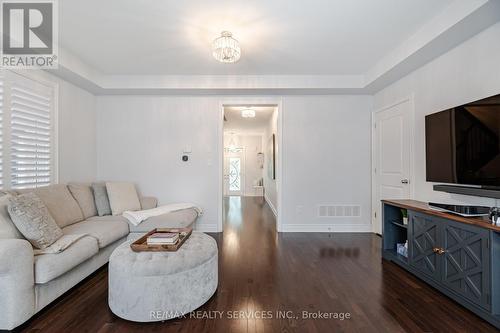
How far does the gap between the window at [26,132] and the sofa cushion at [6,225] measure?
2.62 feet

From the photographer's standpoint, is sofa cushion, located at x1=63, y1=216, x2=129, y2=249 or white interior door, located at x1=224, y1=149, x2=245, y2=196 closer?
sofa cushion, located at x1=63, y1=216, x2=129, y2=249

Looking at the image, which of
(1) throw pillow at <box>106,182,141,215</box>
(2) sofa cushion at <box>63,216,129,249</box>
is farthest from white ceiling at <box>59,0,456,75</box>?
(2) sofa cushion at <box>63,216,129,249</box>

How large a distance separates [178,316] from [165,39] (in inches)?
111

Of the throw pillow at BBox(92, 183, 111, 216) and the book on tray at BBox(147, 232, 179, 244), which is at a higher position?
the throw pillow at BBox(92, 183, 111, 216)

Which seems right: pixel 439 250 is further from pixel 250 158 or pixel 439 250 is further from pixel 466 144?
pixel 250 158

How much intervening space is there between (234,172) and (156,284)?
7864 mm

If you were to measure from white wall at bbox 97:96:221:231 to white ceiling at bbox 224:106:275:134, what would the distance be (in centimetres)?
167

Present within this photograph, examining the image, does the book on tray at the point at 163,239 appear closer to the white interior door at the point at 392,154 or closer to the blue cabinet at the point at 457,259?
the blue cabinet at the point at 457,259

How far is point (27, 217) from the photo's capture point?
190 centimetres

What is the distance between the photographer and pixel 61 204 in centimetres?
265

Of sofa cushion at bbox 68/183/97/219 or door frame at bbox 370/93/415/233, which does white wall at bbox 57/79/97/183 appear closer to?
sofa cushion at bbox 68/183/97/219

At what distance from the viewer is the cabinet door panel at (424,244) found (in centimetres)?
215

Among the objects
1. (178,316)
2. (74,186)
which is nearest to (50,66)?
(74,186)

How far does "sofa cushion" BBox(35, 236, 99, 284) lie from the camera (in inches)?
68.0
